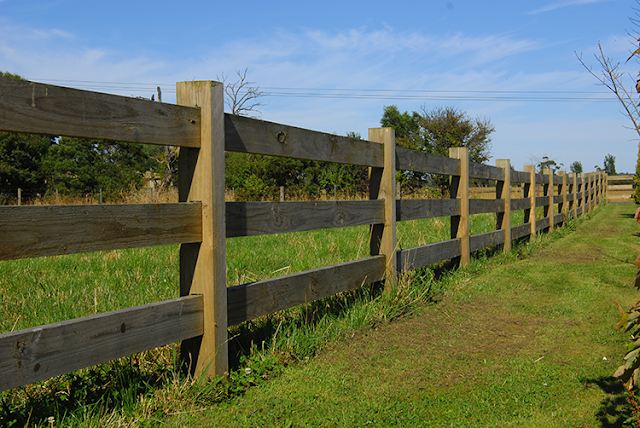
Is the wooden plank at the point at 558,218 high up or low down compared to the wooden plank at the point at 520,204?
down

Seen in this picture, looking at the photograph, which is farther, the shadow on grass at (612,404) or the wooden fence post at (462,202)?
the wooden fence post at (462,202)

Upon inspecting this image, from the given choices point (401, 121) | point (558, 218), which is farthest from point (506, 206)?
point (401, 121)

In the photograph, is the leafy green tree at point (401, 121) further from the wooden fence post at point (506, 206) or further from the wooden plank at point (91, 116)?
the wooden plank at point (91, 116)

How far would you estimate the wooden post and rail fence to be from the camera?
1.92 meters

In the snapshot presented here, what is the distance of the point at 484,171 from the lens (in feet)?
23.4

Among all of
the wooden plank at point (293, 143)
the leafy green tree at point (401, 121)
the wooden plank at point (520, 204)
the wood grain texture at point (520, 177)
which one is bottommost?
the wooden plank at point (520, 204)

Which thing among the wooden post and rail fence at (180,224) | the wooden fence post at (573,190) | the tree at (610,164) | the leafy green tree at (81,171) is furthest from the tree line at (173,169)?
the tree at (610,164)

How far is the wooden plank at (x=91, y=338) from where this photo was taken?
72.9 inches

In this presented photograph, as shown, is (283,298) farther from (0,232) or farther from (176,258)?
(176,258)

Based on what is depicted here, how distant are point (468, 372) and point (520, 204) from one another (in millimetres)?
6577

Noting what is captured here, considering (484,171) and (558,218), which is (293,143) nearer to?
(484,171)

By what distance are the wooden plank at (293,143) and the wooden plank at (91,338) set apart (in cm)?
98

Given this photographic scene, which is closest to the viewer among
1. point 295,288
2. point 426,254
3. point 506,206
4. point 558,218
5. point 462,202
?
point 295,288

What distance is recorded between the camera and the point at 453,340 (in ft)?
12.1
